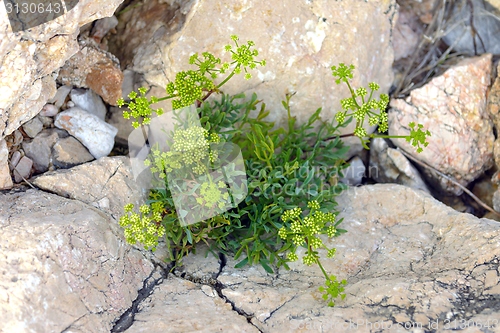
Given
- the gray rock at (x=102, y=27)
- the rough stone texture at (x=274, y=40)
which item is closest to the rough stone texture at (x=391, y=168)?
the rough stone texture at (x=274, y=40)

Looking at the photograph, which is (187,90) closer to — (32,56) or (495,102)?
(32,56)

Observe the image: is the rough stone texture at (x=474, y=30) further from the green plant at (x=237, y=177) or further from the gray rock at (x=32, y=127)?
the gray rock at (x=32, y=127)

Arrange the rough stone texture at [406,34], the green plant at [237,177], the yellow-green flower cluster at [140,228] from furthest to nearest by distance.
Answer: the rough stone texture at [406,34] < the green plant at [237,177] < the yellow-green flower cluster at [140,228]

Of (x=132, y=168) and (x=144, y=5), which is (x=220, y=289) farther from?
(x=144, y=5)

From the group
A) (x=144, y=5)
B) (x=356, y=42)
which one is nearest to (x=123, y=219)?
(x=144, y=5)

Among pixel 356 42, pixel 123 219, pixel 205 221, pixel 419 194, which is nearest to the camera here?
pixel 123 219

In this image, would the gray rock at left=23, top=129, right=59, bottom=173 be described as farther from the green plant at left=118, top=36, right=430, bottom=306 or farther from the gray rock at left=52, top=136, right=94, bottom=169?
the green plant at left=118, top=36, right=430, bottom=306
